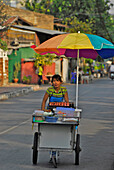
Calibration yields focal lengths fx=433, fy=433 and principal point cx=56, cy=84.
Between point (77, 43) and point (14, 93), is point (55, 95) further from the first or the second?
point (14, 93)

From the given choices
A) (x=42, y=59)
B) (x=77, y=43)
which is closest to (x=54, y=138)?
(x=77, y=43)

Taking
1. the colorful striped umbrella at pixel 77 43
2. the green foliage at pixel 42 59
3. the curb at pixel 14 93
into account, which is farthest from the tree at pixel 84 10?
the colorful striped umbrella at pixel 77 43

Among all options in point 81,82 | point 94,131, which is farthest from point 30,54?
point 94,131

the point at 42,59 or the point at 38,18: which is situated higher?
the point at 38,18

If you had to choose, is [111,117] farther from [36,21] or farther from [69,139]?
[36,21]

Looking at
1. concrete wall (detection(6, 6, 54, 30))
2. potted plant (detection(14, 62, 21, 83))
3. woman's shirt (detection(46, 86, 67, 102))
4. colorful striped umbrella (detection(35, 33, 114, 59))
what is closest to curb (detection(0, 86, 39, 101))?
potted plant (detection(14, 62, 21, 83))

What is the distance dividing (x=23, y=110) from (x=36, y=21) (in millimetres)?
43479

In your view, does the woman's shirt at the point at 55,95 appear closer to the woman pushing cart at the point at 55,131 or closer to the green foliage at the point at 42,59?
the woman pushing cart at the point at 55,131

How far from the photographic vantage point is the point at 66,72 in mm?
54188

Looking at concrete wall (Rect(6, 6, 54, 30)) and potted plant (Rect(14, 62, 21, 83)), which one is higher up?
concrete wall (Rect(6, 6, 54, 30))

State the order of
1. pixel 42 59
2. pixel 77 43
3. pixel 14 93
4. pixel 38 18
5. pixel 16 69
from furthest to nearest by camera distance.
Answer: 1. pixel 38 18
2. pixel 16 69
3. pixel 42 59
4. pixel 14 93
5. pixel 77 43

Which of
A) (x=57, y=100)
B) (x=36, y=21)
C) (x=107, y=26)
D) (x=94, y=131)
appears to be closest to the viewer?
(x=57, y=100)

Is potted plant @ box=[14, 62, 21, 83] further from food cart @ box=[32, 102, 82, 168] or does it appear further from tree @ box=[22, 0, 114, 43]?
food cart @ box=[32, 102, 82, 168]

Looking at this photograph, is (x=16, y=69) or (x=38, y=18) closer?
(x=16, y=69)
